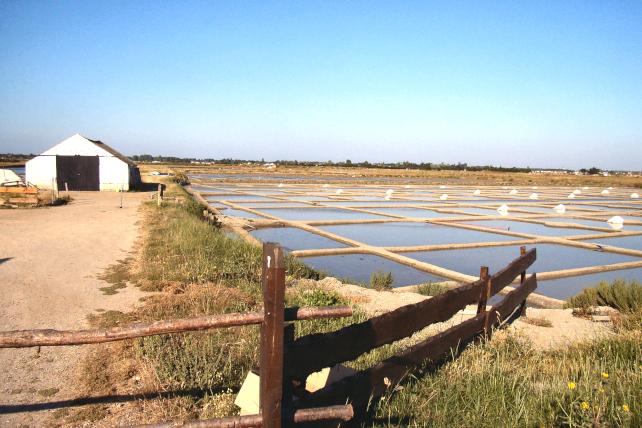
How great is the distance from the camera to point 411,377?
3.61 meters

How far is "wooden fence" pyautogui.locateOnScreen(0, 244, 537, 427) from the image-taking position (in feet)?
7.61

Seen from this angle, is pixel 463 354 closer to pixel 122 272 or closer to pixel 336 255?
pixel 122 272

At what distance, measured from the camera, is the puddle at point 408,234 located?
15.1 m

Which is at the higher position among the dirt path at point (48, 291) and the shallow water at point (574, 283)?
the dirt path at point (48, 291)

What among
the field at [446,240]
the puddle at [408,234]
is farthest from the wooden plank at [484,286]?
the puddle at [408,234]

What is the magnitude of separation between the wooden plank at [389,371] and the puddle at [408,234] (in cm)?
1007

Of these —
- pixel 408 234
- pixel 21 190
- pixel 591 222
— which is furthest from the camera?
pixel 591 222

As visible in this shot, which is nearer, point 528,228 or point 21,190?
point 528,228

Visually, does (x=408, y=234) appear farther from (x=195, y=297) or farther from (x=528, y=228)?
(x=195, y=297)

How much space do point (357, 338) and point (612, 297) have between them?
6901 millimetres

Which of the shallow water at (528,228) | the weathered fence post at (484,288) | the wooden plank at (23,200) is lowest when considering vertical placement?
the shallow water at (528,228)

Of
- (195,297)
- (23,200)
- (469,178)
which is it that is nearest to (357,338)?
(195,297)

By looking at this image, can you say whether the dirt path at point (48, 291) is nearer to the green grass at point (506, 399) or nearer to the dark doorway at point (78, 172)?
the green grass at point (506, 399)

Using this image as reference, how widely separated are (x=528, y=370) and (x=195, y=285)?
4750 millimetres
